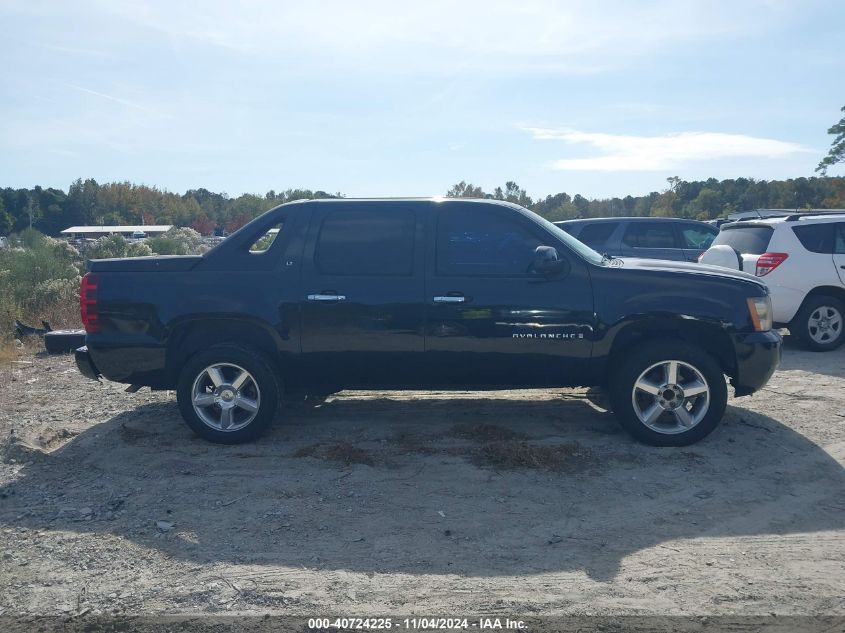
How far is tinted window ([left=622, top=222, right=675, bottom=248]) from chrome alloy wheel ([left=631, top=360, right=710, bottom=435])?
7534 millimetres

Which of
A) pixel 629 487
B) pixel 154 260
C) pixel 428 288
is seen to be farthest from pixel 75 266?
pixel 629 487

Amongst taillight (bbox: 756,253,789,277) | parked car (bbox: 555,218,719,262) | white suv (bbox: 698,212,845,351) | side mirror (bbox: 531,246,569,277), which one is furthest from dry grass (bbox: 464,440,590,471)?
parked car (bbox: 555,218,719,262)

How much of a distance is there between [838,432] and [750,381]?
3.46 ft

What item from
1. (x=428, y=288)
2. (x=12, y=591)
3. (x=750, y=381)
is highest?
(x=428, y=288)

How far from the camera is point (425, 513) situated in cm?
478

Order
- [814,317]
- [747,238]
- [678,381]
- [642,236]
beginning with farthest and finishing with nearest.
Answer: [642,236] < [747,238] < [814,317] < [678,381]

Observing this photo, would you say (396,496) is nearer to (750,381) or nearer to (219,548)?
(219,548)

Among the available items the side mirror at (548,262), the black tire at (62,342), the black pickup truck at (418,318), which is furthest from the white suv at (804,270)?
the black tire at (62,342)

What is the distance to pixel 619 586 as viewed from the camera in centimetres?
384

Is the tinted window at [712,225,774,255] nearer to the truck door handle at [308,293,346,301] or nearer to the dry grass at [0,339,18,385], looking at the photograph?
the truck door handle at [308,293,346,301]

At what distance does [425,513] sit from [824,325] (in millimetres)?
7667

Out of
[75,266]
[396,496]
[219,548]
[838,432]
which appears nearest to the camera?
[219,548]

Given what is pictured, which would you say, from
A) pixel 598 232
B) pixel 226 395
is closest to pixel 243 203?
pixel 598 232

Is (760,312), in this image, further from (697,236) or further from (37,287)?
(37,287)
